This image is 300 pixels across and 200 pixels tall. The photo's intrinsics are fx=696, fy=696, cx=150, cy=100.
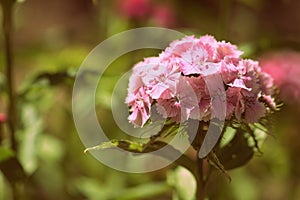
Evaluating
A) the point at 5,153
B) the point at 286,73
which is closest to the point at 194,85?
the point at 5,153

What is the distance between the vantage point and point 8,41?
1.53m

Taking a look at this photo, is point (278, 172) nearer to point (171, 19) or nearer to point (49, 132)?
point (171, 19)

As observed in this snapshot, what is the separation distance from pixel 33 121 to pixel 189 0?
0.76 m

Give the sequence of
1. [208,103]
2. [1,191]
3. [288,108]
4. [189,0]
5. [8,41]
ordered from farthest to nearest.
→ [189,0] → [288,108] → [1,191] → [8,41] → [208,103]

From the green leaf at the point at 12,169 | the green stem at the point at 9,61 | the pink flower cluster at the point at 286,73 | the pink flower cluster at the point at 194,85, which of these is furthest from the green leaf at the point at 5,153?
the pink flower cluster at the point at 286,73

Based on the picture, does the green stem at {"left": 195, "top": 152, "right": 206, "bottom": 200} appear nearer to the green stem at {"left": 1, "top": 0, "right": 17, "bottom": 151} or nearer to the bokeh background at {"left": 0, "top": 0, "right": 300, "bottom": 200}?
the bokeh background at {"left": 0, "top": 0, "right": 300, "bottom": 200}

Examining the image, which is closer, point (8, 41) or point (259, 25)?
point (8, 41)

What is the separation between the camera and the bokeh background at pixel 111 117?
67.5 inches

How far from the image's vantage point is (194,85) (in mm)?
1141

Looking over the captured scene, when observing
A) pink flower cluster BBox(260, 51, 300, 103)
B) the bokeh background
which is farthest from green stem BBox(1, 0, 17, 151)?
pink flower cluster BBox(260, 51, 300, 103)

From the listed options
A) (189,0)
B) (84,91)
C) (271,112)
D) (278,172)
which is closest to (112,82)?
(84,91)

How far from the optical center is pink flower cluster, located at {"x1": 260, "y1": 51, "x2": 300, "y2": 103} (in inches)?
73.0

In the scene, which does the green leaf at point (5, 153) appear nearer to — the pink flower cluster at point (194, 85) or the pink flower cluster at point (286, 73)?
the pink flower cluster at point (194, 85)

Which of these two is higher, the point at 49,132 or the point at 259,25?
the point at 259,25
